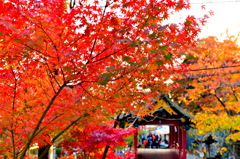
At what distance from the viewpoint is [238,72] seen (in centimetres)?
1895

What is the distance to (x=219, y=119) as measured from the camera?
44.8ft

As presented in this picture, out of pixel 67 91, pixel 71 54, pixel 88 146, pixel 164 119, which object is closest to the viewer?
pixel 71 54

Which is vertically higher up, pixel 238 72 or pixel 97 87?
pixel 238 72

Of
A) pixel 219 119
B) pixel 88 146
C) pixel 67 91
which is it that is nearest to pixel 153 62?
pixel 67 91

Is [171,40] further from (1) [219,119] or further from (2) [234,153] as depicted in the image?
(2) [234,153]

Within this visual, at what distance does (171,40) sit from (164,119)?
38.1ft

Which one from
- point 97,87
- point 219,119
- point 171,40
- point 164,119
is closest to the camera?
point 171,40

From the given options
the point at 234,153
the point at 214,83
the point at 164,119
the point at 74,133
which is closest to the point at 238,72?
the point at 214,83

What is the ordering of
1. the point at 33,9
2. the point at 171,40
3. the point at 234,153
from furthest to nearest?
the point at 234,153 → the point at 171,40 → the point at 33,9

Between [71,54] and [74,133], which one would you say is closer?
[71,54]

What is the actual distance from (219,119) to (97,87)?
29.3ft

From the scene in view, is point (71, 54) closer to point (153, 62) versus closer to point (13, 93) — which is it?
point (153, 62)

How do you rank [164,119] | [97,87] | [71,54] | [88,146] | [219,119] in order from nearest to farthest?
[71,54] → [97,87] → [88,146] → [219,119] → [164,119]

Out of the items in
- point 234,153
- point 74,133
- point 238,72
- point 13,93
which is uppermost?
point 238,72
